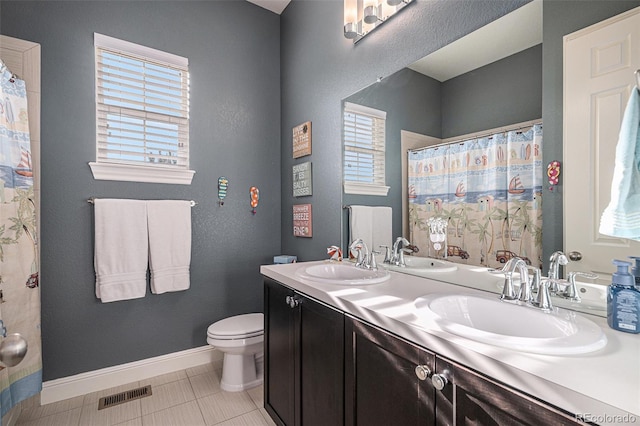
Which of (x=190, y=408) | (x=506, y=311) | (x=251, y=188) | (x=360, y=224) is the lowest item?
(x=190, y=408)

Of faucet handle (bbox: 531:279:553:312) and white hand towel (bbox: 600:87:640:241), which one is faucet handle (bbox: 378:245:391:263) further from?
white hand towel (bbox: 600:87:640:241)

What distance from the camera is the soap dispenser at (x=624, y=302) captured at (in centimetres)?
77

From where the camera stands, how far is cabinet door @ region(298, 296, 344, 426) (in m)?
1.17

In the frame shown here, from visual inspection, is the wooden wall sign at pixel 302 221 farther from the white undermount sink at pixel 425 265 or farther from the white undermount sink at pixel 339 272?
the white undermount sink at pixel 425 265

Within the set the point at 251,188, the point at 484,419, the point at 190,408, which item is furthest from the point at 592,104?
the point at 190,408

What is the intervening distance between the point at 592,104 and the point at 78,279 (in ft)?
9.10

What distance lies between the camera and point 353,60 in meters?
2.00

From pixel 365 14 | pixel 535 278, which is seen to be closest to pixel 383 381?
pixel 535 278

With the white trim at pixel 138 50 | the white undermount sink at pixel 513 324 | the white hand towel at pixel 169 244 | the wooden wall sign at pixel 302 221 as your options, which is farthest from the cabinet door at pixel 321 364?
A: the white trim at pixel 138 50

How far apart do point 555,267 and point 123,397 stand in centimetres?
251

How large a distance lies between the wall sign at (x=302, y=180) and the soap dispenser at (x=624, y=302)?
5.98 feet

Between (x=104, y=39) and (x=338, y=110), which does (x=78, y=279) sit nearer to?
(x=104, y=39)

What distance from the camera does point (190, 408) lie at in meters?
1.92

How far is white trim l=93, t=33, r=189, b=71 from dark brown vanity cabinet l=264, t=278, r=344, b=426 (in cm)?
184
